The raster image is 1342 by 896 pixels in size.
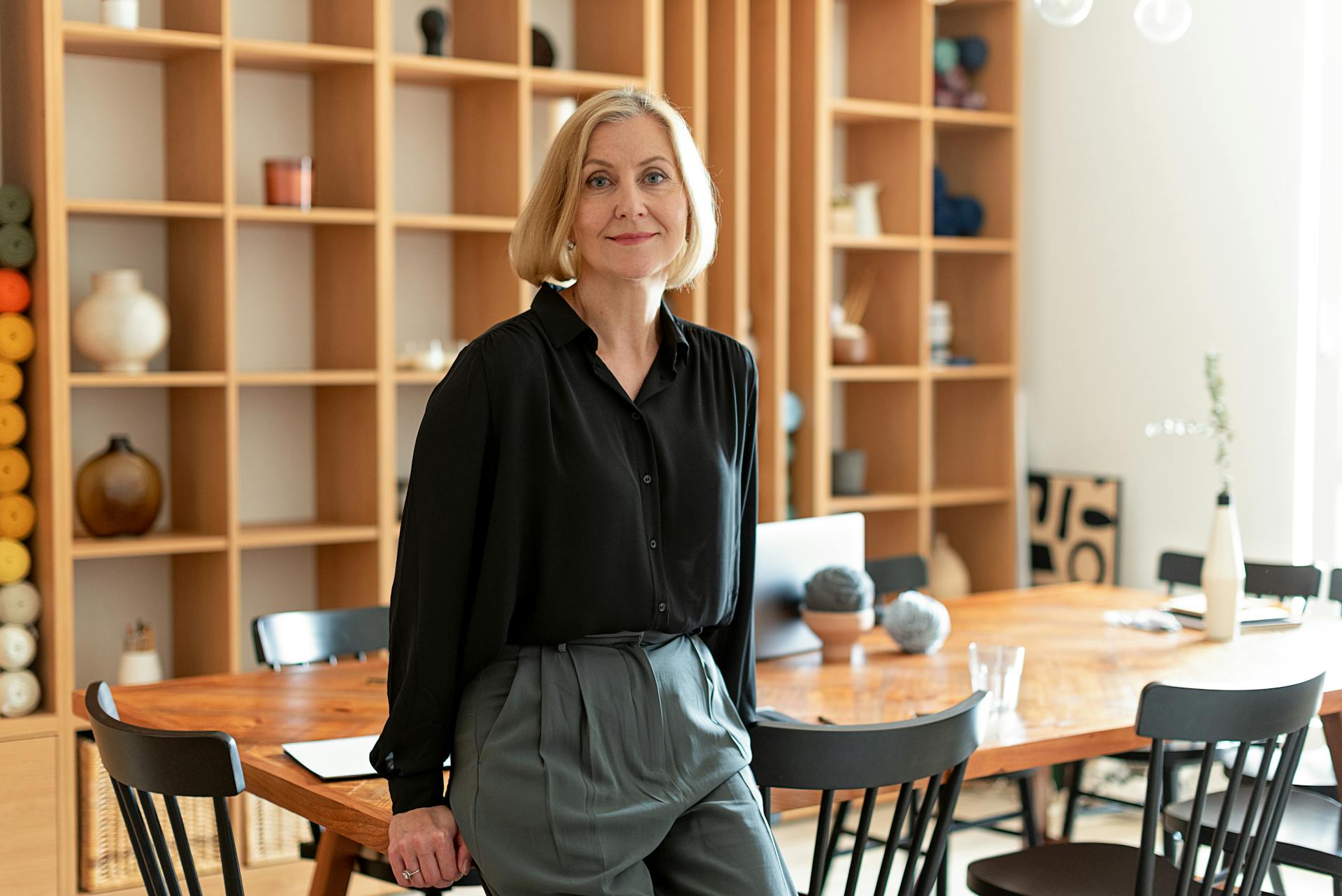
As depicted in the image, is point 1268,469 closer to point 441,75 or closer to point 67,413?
point 441,75

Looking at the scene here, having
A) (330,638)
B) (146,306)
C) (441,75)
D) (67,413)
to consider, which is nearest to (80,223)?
(146,306)

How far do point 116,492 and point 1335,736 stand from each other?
108 inches

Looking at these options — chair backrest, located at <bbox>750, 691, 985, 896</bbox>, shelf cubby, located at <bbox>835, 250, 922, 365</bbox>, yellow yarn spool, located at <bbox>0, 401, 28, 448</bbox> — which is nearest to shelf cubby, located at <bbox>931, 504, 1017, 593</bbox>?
shelf cubby, located at <bbox>835, 250, 922, 365</bbox>

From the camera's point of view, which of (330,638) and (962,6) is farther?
(962,6)

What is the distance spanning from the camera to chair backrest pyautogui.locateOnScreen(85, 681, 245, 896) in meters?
1.86

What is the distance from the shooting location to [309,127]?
13.8ft

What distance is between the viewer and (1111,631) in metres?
3.22

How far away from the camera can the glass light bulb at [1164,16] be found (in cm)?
281

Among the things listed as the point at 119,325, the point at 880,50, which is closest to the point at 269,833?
the point at 119,325

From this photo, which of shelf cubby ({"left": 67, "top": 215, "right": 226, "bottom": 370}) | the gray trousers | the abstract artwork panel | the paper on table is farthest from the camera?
the abstract artwork panel

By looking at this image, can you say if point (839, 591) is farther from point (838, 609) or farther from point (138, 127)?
point (138, 127)

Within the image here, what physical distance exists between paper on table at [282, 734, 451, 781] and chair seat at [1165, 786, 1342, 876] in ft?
4.71

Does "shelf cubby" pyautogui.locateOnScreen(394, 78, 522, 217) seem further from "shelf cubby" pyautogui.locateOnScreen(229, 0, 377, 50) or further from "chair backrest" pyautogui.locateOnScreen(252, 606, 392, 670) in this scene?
"chair backrest" pyautogui.locateOnScreen(252, 606, 392, 670)

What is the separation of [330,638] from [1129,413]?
2.80 metres
